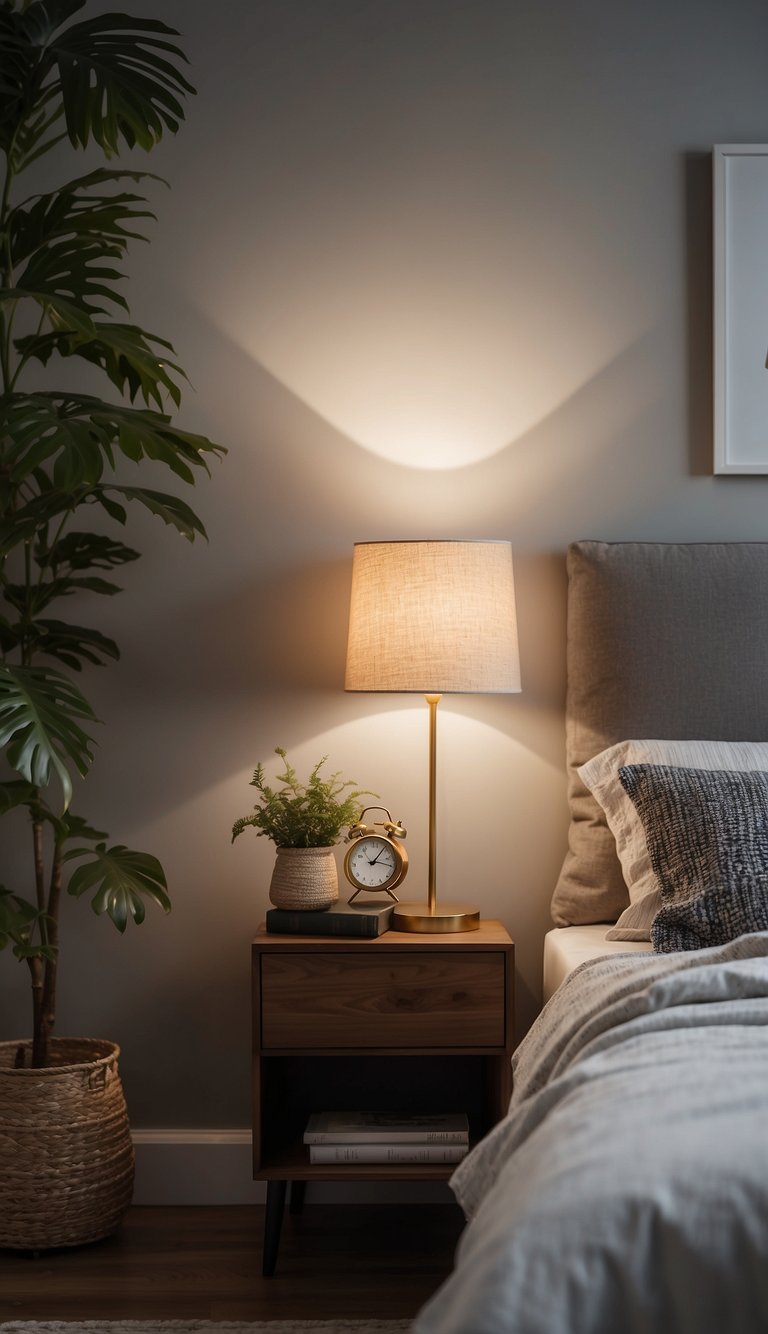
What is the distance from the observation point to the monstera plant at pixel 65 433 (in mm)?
2148

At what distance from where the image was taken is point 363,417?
273 centimetres

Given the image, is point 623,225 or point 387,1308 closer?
point 387,1308

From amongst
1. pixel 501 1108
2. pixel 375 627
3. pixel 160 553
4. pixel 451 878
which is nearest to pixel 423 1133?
pixel 501 1108

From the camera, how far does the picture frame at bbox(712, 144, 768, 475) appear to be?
2.70 meters

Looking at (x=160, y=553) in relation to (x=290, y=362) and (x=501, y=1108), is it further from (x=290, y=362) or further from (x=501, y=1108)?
(x=501, y=1108)

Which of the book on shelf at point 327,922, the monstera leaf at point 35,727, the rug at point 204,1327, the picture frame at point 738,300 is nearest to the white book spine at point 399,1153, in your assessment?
the rug at point 204,1327

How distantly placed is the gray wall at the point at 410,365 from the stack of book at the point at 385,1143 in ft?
1.60

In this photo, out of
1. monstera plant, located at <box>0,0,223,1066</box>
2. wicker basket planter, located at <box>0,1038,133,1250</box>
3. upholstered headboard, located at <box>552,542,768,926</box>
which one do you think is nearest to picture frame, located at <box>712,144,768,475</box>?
upholstered headboard, located at <box>552,542,768,926</box>

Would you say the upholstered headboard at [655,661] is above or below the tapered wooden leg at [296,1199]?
above

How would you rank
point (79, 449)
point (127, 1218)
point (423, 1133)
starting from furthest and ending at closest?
point (127, 1218), point (423, 1133), point (79, 449)

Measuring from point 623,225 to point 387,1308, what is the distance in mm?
2331

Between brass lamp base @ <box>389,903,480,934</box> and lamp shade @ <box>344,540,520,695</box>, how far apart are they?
459 millimetres

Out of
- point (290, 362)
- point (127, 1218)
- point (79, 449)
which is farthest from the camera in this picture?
point (290, 362)

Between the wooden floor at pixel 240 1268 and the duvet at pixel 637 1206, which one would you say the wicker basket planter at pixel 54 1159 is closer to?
the wooden floor at pixel 240 1268
